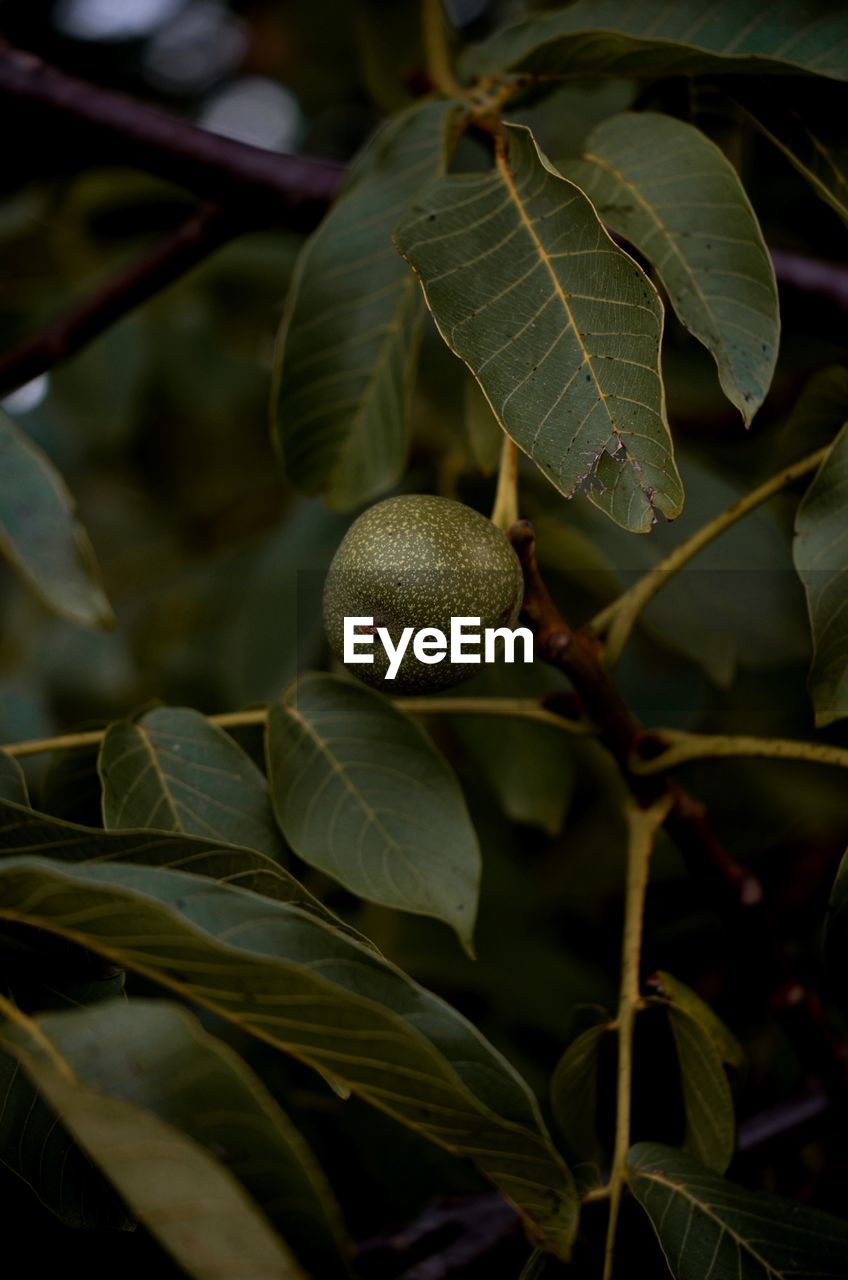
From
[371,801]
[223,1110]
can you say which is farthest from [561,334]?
[223,1110]

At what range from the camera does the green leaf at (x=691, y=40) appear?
2.39 ft

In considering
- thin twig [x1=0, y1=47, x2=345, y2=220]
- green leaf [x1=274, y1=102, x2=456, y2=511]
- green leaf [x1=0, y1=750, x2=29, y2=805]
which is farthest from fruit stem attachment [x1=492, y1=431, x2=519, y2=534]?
thin twig [x1=0, y1=47, x2=345, y2=220]

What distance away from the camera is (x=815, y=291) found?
0.96m

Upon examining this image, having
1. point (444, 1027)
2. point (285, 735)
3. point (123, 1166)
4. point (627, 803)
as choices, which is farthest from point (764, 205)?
point (123, 1166)

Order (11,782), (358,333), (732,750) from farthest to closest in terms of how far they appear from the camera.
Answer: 1. (358,333)
2. (732,750)
3. (11,782)

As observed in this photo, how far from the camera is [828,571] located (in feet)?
2.36

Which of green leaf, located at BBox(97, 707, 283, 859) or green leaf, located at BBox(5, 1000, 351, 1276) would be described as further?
green leaf, located at BBox(97, 707, 283, 859)

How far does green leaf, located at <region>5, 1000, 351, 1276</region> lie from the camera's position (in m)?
0.45

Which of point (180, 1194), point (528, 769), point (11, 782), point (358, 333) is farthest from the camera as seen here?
point (528, 769)

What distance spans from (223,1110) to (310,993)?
2.3 inches

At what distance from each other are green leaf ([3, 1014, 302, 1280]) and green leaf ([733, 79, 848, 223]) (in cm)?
73

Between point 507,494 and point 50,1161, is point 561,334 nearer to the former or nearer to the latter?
point 507,494

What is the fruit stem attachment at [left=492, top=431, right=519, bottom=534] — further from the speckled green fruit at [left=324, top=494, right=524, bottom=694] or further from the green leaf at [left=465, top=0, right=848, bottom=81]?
the green leaf at [left=465, top=0, right=848, bottom=81]

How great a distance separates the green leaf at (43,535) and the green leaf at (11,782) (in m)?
0.11
